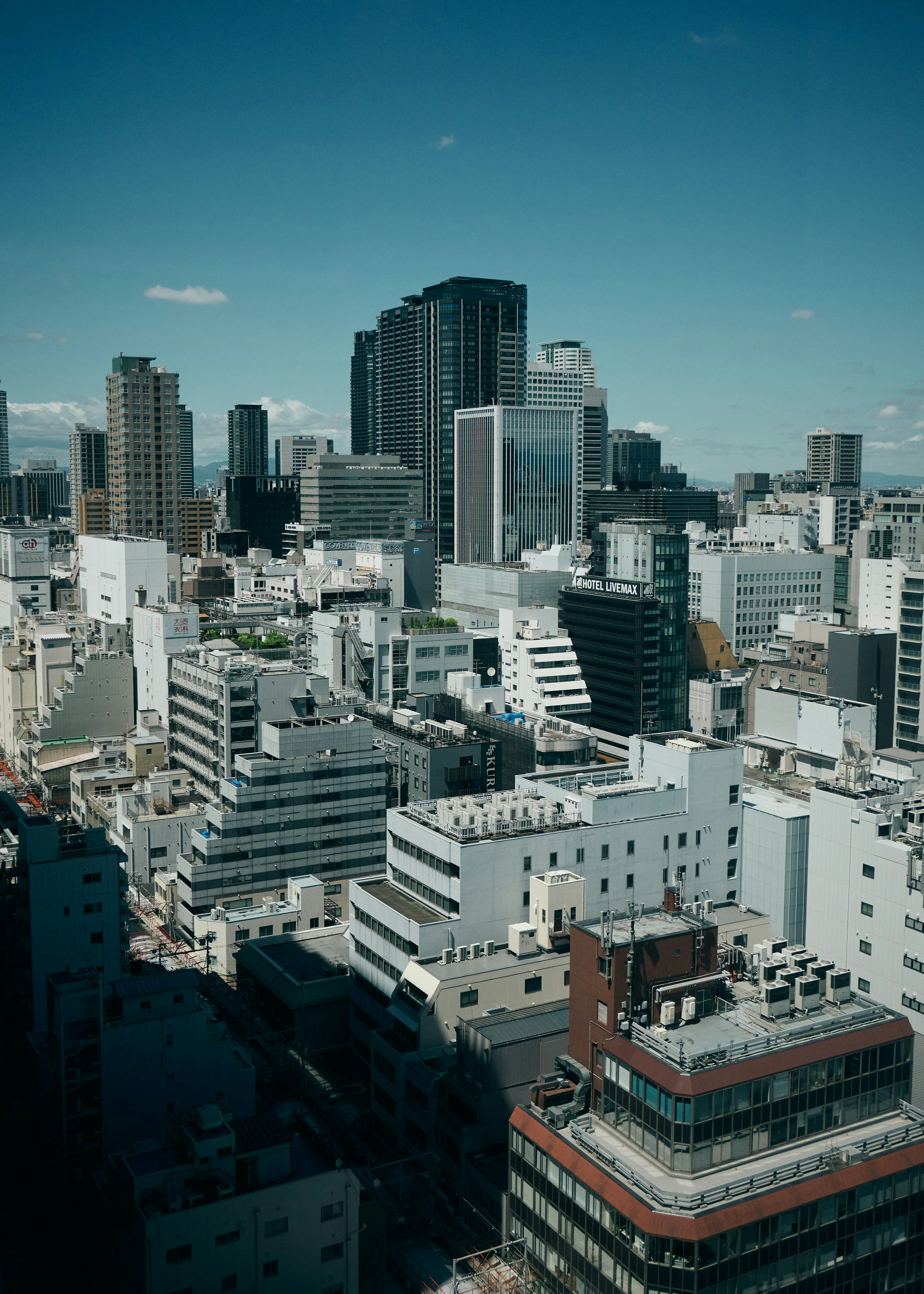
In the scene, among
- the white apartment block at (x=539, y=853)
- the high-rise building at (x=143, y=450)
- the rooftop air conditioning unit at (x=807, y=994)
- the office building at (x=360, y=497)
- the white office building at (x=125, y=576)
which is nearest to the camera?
the rooftop air conditioning unit at (x=807, y=994)

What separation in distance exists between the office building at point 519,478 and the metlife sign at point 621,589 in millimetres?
60044

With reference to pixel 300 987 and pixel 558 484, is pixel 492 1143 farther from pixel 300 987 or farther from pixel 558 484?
pixel 558 484

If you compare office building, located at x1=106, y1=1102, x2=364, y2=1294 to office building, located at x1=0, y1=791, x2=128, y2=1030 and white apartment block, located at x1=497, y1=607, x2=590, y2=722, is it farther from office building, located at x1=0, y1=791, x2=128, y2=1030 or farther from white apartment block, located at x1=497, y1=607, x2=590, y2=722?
white apartment block, located at x1=497, y1=607, x2=590, y2=722

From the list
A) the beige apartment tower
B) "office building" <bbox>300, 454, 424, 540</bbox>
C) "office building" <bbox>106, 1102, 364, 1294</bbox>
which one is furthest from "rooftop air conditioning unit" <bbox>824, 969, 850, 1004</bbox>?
"office building" <bbox>300, 454, 424, 540</bbox>

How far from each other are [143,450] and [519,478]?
5397cm

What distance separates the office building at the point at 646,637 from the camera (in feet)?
341

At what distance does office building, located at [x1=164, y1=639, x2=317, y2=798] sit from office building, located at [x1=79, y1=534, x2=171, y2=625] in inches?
1122

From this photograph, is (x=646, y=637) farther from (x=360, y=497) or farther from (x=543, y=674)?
(x=360, y=497)

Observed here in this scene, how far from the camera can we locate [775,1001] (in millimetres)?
32781

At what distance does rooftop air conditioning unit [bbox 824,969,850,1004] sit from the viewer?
33.6 metres

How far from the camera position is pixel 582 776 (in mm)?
58906

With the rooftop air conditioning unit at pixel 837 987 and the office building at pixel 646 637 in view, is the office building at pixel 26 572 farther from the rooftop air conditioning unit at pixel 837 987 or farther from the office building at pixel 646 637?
the rooftop air conditioning unit at pixel 837 987

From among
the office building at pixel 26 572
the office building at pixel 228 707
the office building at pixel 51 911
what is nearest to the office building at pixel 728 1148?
the office building at pixel 51 911

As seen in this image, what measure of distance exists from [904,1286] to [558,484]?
14919 centimetres
